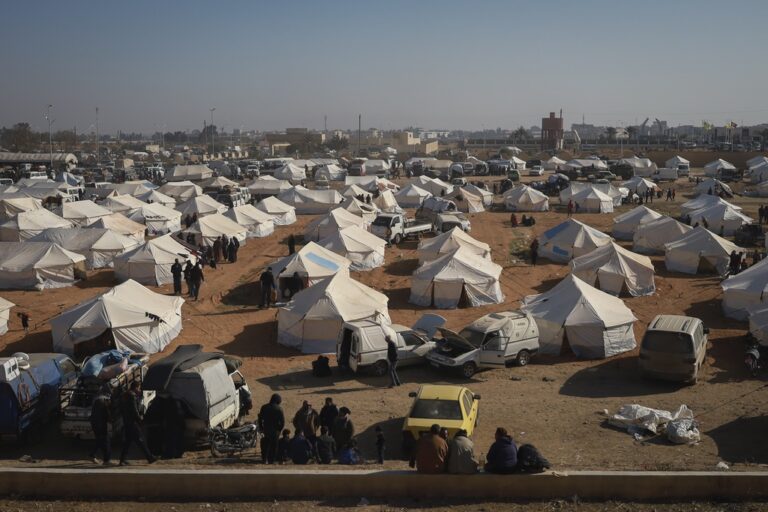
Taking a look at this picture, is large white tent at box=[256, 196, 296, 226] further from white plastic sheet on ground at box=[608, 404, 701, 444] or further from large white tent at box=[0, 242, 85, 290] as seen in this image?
white plastic sheet on ground at box=[608, 404, 701, 444]

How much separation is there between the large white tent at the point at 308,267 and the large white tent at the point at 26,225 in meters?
15.5

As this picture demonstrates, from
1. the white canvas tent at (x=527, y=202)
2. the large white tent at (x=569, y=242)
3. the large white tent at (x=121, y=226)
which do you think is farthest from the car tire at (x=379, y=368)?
the white canvas tent at (x=527, y=202)

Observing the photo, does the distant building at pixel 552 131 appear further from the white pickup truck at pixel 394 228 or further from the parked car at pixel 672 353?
the parked car at pixel 672 353

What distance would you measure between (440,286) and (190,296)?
329 inches

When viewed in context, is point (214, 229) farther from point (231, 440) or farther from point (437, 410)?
point (437, 410)

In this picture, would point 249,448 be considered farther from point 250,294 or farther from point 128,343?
point 250,294

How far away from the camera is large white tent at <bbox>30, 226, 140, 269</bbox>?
92.8 ft

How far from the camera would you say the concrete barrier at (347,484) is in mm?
9195

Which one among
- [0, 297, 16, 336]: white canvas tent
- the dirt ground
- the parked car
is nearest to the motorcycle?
the dirt ground

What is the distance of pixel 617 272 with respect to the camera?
77.9 ft

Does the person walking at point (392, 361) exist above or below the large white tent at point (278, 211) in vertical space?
below

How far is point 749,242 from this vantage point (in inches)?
1302

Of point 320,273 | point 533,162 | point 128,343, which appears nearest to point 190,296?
point 320,273

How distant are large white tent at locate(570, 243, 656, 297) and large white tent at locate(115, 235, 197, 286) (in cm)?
1430
